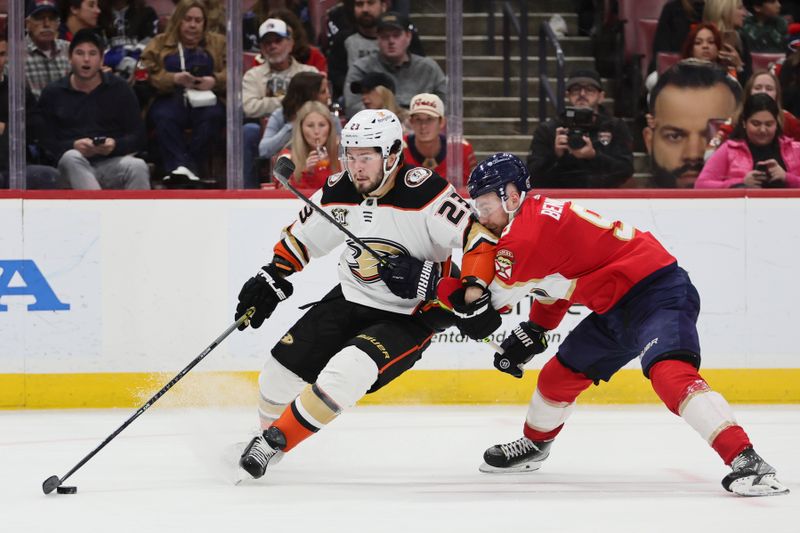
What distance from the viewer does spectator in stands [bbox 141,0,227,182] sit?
626cm

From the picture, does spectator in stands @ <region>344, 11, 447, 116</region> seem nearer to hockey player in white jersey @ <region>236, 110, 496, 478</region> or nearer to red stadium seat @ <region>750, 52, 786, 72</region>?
red stadium seat @ <region>750, 52, 786, 72</region>

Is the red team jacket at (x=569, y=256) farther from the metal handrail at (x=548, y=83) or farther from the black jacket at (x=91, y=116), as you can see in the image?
the black jacket at (x=91, y=116)

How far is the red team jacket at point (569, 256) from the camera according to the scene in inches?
160

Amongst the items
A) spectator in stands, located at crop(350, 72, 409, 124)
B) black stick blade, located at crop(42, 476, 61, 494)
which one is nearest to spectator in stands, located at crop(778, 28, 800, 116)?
spectator in stands, located at crop(350, 72, 409, 124)

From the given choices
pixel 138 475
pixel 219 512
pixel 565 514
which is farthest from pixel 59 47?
pixel 565 514

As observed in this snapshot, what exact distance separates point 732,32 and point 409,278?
3.24 m

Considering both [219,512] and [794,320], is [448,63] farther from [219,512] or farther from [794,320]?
[219,512]

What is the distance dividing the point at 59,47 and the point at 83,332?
137 cm

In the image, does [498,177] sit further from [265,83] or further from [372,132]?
[265,83]

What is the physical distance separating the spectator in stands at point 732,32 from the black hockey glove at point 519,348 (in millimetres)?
2776

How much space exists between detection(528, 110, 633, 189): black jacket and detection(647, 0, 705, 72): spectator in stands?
57cm

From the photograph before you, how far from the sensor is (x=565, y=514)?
12.2ft

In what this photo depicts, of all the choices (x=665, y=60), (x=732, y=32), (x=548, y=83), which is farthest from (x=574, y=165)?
(x=732, y=32)

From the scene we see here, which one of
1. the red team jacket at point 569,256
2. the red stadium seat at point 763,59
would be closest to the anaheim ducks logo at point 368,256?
the red team jacket at point 569,256
